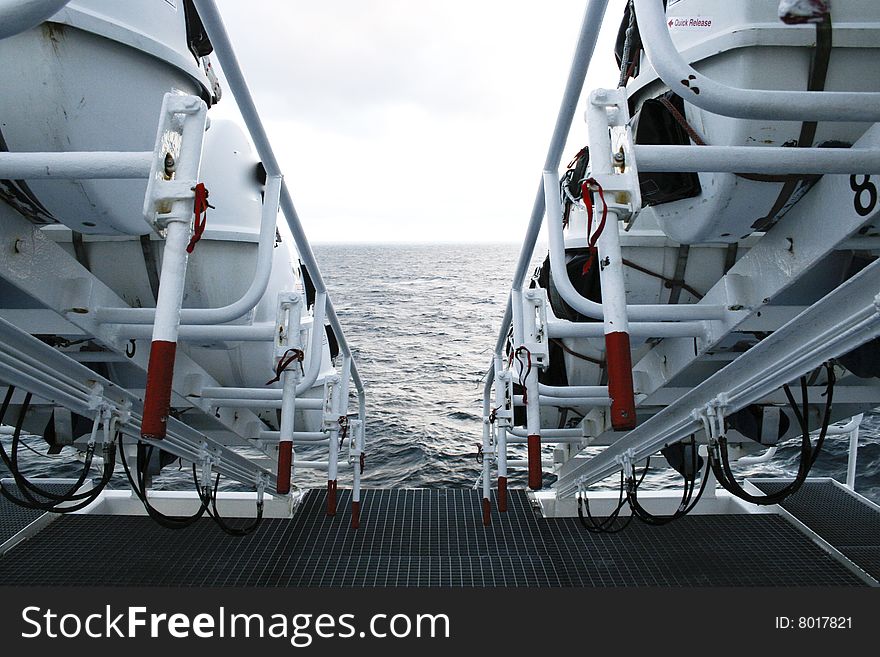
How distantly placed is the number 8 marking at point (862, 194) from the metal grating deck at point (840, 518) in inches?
127

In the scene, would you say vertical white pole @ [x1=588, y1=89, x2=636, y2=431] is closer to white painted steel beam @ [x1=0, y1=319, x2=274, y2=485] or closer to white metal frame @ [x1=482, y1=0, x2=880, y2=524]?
white metal frame @ [x1=482, y1=0, x2=880, y2=524]

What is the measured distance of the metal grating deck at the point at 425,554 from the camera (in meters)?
4.56

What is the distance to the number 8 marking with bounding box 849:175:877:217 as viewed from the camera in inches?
94.7

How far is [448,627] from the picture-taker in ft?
9.27

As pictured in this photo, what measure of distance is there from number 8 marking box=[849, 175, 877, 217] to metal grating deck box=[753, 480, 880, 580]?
10.6ft

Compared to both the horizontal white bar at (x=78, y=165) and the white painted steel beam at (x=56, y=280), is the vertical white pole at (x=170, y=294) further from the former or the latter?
the white painted steel beam at (x=56, y=280)

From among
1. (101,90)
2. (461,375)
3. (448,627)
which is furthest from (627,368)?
(461,375)

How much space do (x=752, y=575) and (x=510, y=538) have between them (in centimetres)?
181

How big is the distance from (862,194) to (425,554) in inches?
151

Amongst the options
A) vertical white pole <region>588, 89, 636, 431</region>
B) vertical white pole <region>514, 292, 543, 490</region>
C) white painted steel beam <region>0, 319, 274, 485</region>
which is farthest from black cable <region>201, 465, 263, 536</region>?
vertical white pole <region>588, 89, 636, 431</region>

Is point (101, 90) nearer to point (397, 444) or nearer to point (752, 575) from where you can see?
point (752, 575)

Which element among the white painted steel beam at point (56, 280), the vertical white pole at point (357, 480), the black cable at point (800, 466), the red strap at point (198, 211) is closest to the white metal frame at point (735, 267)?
the black cable at point (800, 466)

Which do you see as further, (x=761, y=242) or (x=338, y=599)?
(x=761, y=242)

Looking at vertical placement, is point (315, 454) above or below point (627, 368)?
below
